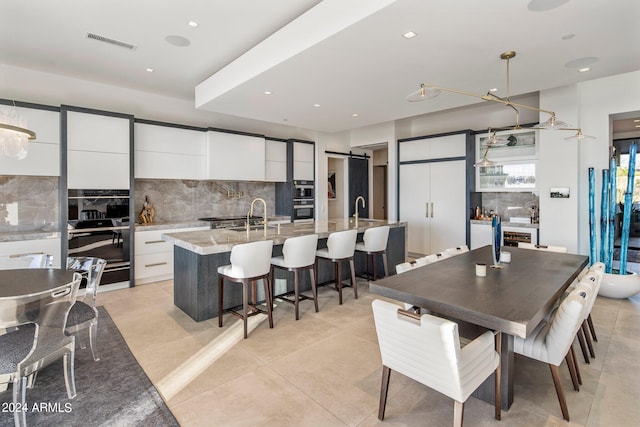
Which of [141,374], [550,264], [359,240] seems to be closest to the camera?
[141,374]

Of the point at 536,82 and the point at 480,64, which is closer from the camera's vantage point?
the point at 480,64

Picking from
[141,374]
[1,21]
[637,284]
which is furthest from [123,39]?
[637,284]

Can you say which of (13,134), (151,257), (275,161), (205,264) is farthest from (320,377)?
(275,161)

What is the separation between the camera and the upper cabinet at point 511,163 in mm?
5434

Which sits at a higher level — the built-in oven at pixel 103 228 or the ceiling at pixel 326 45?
the ceiling at pixel 326 45

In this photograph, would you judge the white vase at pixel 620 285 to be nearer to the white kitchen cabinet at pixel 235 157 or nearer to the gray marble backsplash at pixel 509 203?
the gray marble backsplash at pixel 509 203

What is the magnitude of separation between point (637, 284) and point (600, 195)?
123 centimetres

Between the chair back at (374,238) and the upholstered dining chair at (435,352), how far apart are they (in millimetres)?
2450

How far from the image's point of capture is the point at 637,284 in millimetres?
4016

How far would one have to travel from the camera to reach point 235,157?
6055 millimetres

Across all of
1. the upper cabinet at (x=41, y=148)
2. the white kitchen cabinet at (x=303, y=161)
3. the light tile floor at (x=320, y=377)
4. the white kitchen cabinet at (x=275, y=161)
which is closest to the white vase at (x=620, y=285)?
the light tile floor at (x=320, y=377)

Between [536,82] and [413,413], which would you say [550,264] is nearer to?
[413,413]

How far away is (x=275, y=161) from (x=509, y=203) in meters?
4.58

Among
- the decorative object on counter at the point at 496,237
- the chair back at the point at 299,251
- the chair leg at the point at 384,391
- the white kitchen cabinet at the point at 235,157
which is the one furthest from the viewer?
the white kitchen cabinet at the point at 235,157
